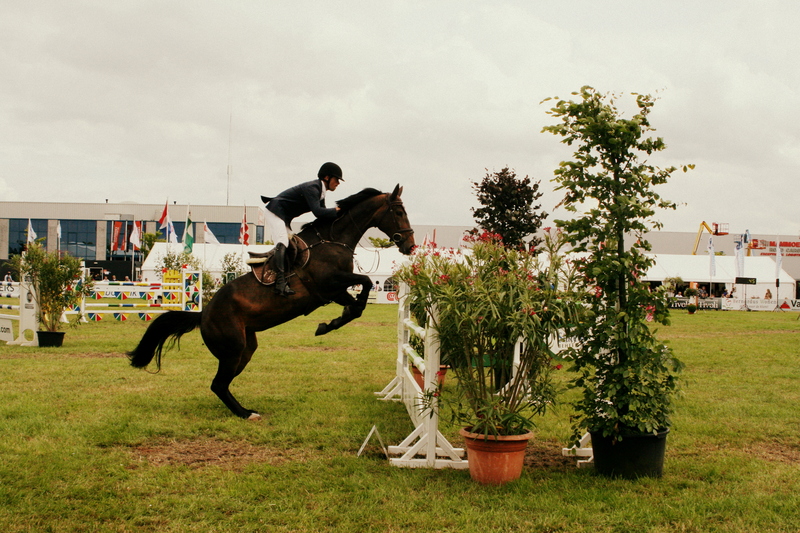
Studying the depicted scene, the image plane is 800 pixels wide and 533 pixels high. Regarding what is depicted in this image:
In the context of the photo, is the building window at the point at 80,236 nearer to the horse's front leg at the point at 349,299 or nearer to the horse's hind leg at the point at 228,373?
the horse's hind leg at the point at 228,373

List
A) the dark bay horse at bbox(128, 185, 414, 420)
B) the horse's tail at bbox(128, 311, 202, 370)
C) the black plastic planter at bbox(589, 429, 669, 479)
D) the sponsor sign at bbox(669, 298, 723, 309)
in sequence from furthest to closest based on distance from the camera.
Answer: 1. the sponsor sign at bbox(669, 298, 723, 309)
2. the horse's tail at bbox(128, 311, 202, 370)
3. the dark bay horse at bbox(128, 185, 414, 420)
4. the black plastic planter at bbox(589, 429, 669, 479)

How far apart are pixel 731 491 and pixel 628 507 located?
80 centimetres

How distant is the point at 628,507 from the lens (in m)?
3.51

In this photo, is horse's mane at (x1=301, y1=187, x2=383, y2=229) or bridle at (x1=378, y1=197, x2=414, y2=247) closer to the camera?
bridle at (x1=378, y1=197, x2=414, y2=247)

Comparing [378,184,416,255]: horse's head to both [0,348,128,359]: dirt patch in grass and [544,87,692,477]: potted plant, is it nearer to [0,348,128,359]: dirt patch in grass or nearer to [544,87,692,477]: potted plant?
[544,87,692,477]: potted plant

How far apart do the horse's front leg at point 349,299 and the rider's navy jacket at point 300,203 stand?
620mm

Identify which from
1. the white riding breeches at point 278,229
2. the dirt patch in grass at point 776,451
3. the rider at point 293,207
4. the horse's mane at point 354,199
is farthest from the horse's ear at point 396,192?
the dirt patch in grass at point 776,451

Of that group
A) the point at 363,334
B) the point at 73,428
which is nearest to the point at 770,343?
the point at 363,334

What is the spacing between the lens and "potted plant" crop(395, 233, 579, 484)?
392 cm

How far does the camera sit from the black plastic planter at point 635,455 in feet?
13.3

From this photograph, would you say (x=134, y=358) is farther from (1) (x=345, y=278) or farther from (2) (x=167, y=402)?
(1) (x=345, y=278)

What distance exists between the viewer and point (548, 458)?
15.5ft

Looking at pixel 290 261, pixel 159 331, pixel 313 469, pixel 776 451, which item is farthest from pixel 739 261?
pixel 313 469

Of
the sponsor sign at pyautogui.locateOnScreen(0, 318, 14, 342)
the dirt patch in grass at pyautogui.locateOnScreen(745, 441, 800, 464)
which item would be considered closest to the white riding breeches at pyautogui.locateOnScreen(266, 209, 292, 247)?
the dirt patch in grass at pyautogui.locateOnScreen(745, 441, 800, 464)
